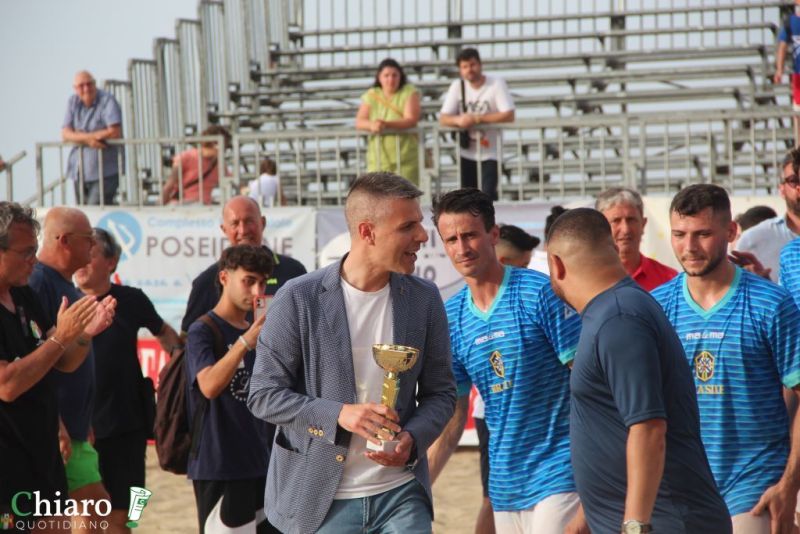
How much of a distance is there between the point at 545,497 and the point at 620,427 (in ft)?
4.59

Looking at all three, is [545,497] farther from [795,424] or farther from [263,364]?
[263,364]

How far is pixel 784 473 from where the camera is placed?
4.74 m

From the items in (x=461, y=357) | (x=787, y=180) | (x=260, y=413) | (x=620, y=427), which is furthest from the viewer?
(x=787, y=180)

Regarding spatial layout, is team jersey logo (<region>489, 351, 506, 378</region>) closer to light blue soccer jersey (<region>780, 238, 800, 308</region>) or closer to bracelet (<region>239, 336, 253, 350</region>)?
bracelet (<region>239, 336, 253, 350</region>)

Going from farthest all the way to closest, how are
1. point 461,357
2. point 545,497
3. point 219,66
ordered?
point 219,66 < point 461,357 < point 545,497

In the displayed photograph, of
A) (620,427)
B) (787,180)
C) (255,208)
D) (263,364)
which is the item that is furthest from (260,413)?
(255,208)

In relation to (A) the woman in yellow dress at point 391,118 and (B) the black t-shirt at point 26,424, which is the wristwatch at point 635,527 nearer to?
(B) the black t-shirt at point 26,424

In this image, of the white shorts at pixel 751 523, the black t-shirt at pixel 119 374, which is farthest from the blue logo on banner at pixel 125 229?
the white shorts at pixel 751 523

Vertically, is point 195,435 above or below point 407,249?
below

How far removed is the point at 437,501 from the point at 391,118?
14.3 feet

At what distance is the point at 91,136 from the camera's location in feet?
44.1

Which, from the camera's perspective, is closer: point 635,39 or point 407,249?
point 407,249

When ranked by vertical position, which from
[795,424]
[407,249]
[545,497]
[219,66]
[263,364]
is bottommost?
[545,497]

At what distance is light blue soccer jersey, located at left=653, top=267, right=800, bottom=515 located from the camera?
15.6 feet
